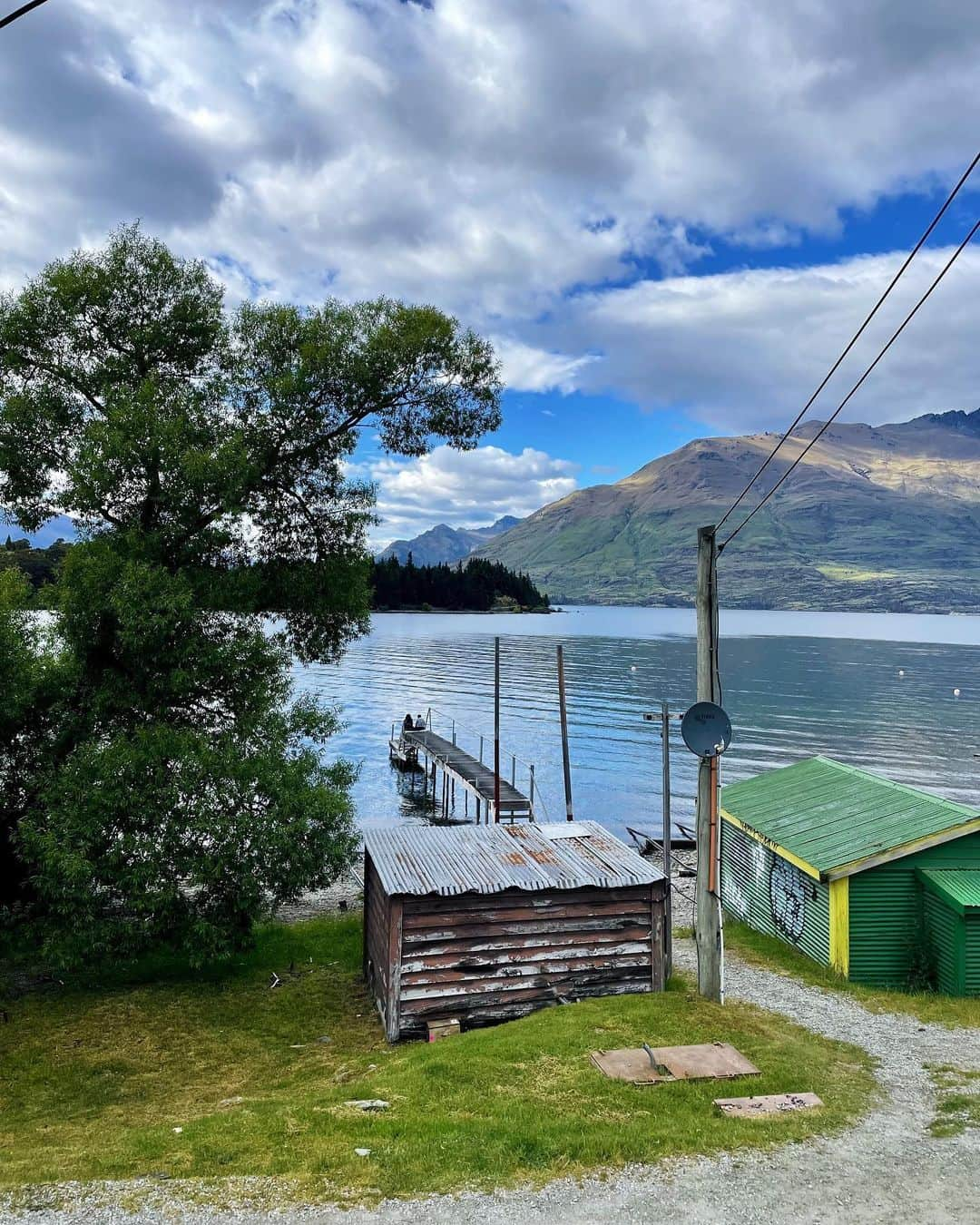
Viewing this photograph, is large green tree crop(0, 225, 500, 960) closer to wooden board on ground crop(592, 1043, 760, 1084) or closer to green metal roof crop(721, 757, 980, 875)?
wooden board on ground crop(592, 1043, 760, 1084)

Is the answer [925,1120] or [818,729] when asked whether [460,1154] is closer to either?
[925,1120]

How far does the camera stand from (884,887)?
2023 cm

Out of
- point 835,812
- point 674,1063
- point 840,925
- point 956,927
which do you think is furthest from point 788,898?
point 674,1063

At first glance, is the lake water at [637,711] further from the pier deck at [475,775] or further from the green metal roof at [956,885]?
the green metal roof at [956,885]

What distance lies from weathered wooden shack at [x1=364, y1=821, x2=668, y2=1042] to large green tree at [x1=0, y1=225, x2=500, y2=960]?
4070 mm

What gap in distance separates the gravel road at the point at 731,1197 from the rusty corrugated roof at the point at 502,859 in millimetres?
6851

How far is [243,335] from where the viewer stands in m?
23.3

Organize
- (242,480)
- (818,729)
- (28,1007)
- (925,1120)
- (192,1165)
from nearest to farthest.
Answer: (192,1165), (925,1120), (28,1007), (242,480), (818,729)

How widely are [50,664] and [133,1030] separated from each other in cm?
851

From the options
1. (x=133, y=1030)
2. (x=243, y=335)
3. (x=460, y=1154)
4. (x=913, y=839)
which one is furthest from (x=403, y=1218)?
(x=243, y=335)

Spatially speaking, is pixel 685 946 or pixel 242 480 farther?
pixel 685 946

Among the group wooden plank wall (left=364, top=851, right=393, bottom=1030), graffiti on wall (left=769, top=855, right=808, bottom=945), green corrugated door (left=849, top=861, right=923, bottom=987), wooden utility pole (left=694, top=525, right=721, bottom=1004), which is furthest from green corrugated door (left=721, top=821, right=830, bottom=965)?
wooden plank wall (left=364, top=851, right=393, bottom=1030)

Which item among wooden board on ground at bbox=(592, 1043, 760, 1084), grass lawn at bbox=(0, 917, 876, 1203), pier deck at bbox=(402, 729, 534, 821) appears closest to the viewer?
grass lawn at bbox=(0, 917, 876, 1203)

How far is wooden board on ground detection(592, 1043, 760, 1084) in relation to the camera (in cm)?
1200
